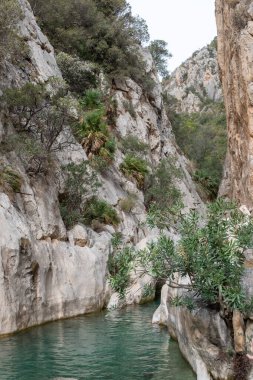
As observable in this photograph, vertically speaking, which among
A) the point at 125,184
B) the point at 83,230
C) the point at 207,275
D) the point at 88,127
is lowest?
the point at 207,275

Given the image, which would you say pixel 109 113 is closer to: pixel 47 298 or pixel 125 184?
pixel 125 184

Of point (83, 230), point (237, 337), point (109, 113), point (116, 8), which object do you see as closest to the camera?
point (237, 337)

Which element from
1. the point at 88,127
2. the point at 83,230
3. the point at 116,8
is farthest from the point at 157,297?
the point at 116,8

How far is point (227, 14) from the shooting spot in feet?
107

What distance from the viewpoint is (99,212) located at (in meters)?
30.4

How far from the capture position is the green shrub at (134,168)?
39978mm

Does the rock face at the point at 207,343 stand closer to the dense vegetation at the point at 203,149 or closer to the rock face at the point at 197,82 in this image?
the dense vegetation at the point at 203,149

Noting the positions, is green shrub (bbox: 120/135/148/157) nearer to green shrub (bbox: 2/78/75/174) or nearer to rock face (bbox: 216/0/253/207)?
rock face (bbox: 216/0/253/207)

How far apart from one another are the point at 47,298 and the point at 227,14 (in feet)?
74.0

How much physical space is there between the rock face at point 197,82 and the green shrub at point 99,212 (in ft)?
255

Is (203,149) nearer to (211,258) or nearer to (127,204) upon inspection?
(127,204)

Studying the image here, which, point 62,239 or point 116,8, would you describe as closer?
point 62,239

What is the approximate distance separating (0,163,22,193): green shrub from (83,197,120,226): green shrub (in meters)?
6.66

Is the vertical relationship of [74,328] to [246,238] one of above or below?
below
